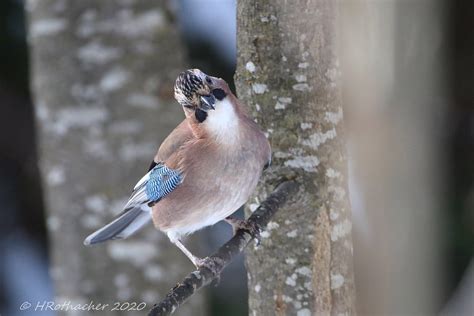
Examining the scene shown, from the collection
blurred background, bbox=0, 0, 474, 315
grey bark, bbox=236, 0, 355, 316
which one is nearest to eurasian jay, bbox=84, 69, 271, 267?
grey bark, bbox=236, 0, 355, 316

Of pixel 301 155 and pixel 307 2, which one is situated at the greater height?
pixel 307 2

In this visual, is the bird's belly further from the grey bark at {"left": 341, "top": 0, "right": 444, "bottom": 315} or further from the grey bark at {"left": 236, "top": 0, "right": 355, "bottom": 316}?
the grey bark at {"left": 341, "top": 0, "right": 444, "bottom": 315}

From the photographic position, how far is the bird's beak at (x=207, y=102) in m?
2.07

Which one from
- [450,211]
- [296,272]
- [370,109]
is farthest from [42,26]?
[370,109]

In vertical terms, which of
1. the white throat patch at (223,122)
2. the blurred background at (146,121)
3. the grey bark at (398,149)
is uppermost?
the grey bark at (398,149)

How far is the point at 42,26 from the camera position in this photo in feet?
11.6

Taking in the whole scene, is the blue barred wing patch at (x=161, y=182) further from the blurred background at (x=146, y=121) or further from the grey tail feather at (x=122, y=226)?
the blurred background at (x=146, y=121)

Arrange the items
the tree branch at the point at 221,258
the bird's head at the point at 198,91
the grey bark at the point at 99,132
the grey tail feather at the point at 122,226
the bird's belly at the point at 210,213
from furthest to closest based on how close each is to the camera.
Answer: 1. the grey bark at the point at 99,132
2. the grey tail feather at the point at 122,226
3. the bird's belly at the point at 210,213
4. the bird's head at the point at 198,91
5. the tree branch at the point at 221,258

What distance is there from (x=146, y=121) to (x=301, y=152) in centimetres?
128

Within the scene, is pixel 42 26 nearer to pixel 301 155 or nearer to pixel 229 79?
pixel 229 79

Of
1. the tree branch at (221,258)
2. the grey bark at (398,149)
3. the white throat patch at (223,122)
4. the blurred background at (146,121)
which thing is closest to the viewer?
the grey bark at (398,149)

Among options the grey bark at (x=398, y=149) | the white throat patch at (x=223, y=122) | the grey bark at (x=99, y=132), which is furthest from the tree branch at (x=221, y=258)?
the grey bark at (x=99, y=132)

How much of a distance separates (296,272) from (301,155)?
0.33 metres

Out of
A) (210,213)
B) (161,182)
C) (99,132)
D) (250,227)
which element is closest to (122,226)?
(161,182)
